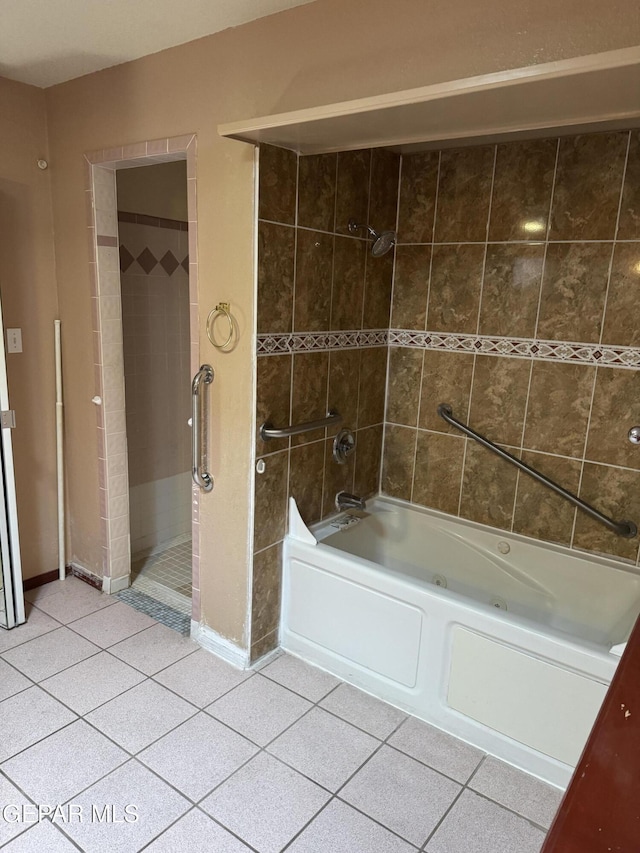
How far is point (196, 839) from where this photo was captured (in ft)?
5.58

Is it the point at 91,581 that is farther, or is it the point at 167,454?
the point at 167,454

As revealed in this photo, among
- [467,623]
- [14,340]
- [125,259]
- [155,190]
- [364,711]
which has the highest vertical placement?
[155,190]

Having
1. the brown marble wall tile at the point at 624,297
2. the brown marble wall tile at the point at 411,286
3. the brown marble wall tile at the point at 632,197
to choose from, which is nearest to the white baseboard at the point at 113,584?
the brown marble wall tile at the point at 411,286

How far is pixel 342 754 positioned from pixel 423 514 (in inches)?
47.6

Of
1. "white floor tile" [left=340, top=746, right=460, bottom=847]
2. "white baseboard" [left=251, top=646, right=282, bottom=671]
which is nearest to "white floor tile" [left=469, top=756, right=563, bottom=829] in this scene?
"white floor tile" [left=340, top=746, right=460, bottom=847]

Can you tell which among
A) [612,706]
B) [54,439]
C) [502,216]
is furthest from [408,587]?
[54,439]

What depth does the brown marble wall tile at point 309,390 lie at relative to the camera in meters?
2.41

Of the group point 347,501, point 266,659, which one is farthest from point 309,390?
point 266,659

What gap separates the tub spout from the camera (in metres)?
2.76

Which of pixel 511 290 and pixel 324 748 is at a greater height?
pixel 511 290

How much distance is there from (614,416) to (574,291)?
0.53 m

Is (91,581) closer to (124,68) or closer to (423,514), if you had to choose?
(423,514)

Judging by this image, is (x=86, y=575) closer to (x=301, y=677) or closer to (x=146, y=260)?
(x=301, y=677)

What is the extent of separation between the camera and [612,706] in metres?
0.85
